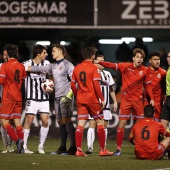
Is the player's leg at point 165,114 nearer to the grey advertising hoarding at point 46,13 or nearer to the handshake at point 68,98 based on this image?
the handshake at point 68,98

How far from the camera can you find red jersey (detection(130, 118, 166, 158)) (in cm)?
1226

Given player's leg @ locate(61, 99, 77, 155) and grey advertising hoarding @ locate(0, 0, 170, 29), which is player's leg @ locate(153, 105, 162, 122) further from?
grey advertising hoarding @ locate(0, 0, 170, 29)

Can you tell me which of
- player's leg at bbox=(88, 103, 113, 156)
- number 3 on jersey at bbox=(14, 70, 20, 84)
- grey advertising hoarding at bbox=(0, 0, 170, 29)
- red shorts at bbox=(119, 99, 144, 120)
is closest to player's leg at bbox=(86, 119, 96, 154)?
red shorts at bbox=(119, 99, 144, 120)

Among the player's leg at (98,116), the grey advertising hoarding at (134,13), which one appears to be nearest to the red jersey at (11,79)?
the player's leg at (98,116)

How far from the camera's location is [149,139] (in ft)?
40.2

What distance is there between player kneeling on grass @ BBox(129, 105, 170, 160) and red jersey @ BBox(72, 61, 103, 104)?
3.78 feet

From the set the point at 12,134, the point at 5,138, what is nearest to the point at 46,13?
the point at 5,138

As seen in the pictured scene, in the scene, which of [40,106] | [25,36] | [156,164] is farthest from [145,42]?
[156,164]

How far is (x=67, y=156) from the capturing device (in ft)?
43.1

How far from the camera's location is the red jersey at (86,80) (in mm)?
13164

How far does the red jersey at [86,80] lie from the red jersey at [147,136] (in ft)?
3.78

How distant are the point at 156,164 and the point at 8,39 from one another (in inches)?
420

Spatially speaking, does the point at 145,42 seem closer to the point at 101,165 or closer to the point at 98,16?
the point at 98,16

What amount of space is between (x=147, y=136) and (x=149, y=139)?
60 mm
